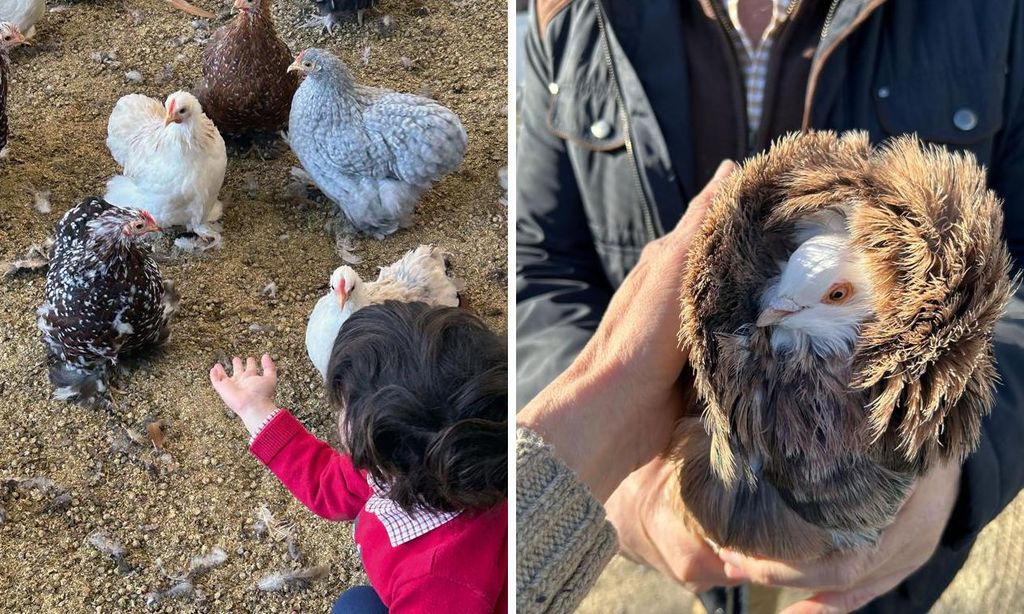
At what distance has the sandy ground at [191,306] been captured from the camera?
3.18 ft

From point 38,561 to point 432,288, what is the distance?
0.49 meters

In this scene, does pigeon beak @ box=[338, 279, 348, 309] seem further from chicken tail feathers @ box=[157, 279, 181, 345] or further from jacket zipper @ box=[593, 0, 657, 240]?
jacket zipper @ box=[593, 0, 657, 240]

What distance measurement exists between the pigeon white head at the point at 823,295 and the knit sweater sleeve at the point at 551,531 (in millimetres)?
128

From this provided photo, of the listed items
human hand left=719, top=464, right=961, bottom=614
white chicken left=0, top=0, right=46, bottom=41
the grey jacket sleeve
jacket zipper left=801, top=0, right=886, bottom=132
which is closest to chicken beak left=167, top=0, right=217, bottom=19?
white chicken left=0, top=0, right=46, bottom=41

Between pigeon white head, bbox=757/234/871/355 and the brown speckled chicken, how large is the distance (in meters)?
1.03

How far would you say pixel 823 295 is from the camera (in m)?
0.39

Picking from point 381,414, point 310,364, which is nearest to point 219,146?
point 310,364

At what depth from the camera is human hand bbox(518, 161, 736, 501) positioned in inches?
18.1

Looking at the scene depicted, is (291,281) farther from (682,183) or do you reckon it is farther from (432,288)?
(682,183)

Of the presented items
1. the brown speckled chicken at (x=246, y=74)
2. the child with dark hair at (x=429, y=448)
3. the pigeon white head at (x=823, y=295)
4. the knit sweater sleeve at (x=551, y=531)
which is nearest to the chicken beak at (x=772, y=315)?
the pigeon white head at (x=823, y=295)

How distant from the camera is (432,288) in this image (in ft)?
3.46

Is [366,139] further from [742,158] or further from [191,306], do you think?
[742,158]

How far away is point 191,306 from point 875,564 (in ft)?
3.03

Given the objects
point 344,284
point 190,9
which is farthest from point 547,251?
point 190,9
